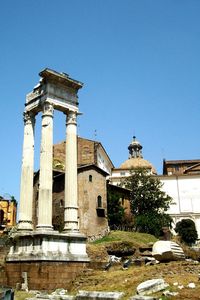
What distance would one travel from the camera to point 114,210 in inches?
1746

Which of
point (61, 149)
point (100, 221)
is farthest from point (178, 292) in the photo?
point (61, 149)

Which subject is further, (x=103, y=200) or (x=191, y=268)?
(x=103, y=200)

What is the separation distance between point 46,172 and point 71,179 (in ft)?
4.83

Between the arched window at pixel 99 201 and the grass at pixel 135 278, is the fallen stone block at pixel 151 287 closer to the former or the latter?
the grass at pixel 135 278

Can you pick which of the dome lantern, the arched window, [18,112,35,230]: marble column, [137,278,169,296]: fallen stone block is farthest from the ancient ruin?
the dome lantern

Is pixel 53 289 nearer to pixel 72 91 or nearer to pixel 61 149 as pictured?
pixel 72 91

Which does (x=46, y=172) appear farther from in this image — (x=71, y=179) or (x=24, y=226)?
(x=24, y=226)

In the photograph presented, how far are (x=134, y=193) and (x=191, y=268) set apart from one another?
3953 cm

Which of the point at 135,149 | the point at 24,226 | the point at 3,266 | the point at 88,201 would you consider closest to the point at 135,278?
the point at 24,226

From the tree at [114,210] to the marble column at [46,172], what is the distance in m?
27.8

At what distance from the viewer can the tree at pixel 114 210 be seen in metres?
43.9

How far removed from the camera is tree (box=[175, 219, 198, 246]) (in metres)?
Result: 50.4

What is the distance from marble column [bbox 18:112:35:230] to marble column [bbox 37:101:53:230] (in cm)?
144

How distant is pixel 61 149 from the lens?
49219 millimetres
